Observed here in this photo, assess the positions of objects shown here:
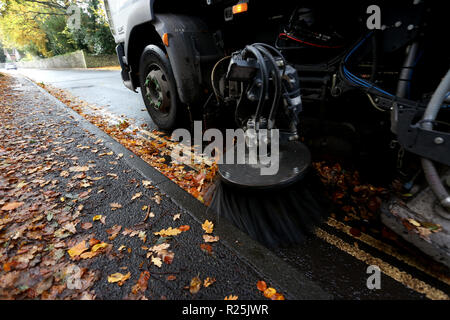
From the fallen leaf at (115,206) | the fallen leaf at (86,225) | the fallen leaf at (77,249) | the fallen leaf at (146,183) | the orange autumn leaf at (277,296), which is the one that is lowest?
the orange autumn leaf at (277,296)

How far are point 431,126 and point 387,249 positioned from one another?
0.89 metres

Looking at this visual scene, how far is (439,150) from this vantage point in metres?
1.33

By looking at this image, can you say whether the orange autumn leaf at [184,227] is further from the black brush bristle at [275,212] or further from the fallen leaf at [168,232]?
the black brush bristle at [275,212]

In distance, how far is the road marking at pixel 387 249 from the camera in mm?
1454

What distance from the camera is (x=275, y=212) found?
69.6 inches

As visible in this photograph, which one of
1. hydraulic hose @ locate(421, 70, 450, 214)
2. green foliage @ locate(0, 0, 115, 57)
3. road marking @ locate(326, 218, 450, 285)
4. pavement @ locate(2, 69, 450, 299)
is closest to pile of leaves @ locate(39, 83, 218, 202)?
pavement @ locate(2, 69, 450, 299)

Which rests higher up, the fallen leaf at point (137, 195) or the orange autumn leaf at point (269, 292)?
the fallen leaf at point (137, 195)

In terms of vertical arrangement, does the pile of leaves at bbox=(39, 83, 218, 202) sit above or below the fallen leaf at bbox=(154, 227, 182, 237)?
above

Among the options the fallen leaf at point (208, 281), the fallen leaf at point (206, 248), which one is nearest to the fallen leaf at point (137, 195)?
the fallen leaf at point (206, 248)

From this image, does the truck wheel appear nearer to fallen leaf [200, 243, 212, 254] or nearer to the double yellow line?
fallen leaf [200, 243, 212, 254]

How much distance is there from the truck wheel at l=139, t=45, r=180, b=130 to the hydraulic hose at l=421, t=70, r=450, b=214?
2.73m

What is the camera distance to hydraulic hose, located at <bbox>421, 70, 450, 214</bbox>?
50.7 inches

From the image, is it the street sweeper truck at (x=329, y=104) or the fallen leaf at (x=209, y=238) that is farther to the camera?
the fallen leaf at (x=209, y=238)
